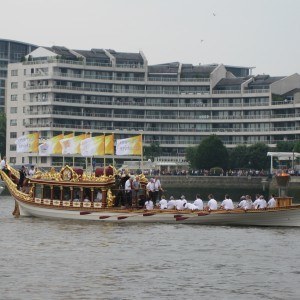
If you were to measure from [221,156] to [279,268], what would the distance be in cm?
10428

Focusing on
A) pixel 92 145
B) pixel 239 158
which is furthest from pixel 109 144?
pixel 239 158

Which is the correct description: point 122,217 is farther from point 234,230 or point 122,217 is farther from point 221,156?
point 221,156

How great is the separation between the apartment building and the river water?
107672mm

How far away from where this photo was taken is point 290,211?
173 ft

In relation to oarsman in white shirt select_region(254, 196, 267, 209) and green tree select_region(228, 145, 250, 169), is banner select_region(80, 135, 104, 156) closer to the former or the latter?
oarsman in white shirt select_region(254, 196, 267, 209)

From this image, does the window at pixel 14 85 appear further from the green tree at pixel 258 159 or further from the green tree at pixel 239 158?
the green tree at pixel 258 159

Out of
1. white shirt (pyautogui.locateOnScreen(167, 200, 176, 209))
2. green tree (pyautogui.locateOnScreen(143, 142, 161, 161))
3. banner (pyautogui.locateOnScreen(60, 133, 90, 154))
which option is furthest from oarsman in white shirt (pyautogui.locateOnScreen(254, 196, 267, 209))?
green tree (pyautogui.locateOnScreen(143, 142, 161, 161))

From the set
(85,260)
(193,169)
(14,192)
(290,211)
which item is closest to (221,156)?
(193,169)

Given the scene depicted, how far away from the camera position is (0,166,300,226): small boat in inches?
2115

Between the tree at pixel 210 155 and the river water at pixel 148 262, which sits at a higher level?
the tree at pixel 210 155

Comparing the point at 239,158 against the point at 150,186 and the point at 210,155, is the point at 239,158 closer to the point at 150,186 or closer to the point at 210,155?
the point at 210,155

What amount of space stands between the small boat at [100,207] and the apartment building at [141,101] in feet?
319

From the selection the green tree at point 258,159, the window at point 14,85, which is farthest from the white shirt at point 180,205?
the window at point 14,85

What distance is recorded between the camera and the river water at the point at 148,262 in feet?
107
